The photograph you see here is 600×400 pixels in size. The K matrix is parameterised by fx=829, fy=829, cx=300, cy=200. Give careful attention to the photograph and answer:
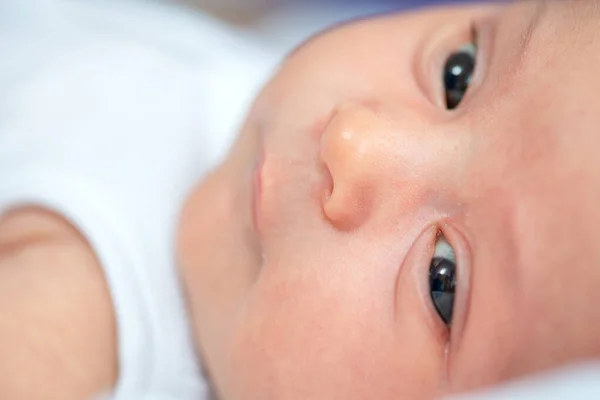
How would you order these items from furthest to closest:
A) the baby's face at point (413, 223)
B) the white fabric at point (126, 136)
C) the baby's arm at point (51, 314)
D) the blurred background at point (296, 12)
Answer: the blurred background at point (296, 12) → the white fabric at point (126, 136) → the baby's arm at point (51, 314) → the baby's face at point (413, 223)

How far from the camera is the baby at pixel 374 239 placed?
65 centimetres

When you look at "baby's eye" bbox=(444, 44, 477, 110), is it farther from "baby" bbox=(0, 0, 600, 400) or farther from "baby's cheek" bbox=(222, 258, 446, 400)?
"baby's cheek" bbox=(222, 258, 446, 400)

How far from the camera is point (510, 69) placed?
0.73 m

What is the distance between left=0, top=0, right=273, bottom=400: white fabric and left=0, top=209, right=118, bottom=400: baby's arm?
16 millimetres

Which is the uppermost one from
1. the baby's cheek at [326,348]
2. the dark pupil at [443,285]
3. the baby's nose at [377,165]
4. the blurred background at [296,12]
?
the blurred background at [296,12]

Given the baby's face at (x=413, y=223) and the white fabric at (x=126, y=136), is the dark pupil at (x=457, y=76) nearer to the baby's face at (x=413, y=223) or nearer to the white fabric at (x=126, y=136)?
the baby's face at (x=413, y=223)

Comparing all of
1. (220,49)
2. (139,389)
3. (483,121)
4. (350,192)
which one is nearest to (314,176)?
(350,192)

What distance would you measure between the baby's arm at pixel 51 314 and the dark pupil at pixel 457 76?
41 centimetres

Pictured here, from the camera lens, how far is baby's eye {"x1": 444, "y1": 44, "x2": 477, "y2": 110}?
32.5 inches

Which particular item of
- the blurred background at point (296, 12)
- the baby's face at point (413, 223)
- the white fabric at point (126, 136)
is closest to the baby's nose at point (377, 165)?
the baby's face at point (413, 223)

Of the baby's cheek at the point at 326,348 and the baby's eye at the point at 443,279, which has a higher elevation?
the baby's eye at the point at 443,279

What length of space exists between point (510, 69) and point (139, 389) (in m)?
0.49

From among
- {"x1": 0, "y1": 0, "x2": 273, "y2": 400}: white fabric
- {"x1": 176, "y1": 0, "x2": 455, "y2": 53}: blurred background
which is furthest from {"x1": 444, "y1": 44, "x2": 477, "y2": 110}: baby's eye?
{"x1": 176, "y1": 0, "x2": 455, "y2": 53}: blurred background

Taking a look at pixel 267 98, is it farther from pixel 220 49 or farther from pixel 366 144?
pixel 220 49
